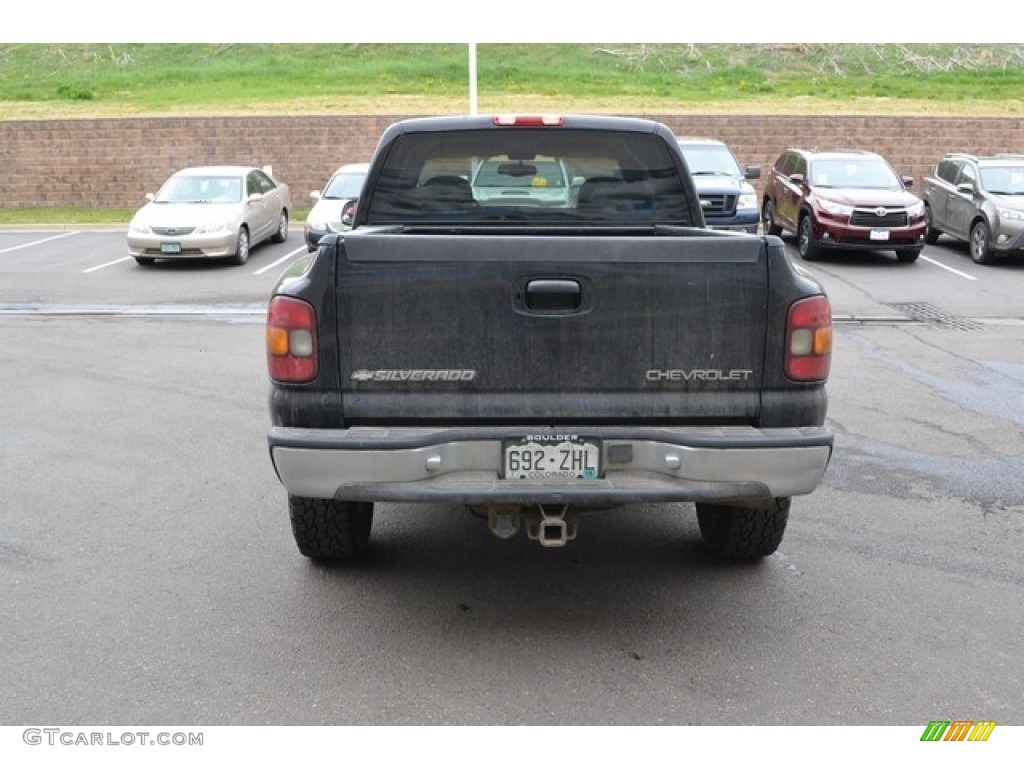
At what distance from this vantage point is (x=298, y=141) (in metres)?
24.8

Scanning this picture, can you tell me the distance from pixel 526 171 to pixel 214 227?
11432mm

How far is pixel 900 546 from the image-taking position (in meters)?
5.21

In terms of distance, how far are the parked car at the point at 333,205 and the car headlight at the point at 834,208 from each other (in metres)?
7.12

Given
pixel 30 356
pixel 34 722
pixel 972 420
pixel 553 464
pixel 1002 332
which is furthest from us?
pixel 1002 332

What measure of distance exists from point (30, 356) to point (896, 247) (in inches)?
490

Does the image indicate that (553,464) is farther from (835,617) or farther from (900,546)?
(900,546)

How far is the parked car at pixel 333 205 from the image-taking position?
51.0ft

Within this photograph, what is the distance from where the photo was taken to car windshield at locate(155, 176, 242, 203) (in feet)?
55.8

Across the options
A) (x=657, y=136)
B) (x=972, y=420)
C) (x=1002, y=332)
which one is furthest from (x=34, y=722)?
(x=1002, y=332)

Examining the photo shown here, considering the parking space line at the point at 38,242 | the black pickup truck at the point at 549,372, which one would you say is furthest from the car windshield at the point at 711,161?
the black pickup truck at the point at 549,372

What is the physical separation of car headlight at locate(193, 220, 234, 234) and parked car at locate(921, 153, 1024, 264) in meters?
11.7

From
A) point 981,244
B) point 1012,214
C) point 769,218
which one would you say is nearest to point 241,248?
point 769,218

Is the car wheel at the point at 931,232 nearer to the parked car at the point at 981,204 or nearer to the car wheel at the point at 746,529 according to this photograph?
the parked car at the point at 981,204

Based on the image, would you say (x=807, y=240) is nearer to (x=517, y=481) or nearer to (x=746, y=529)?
(x=746, y=529)
